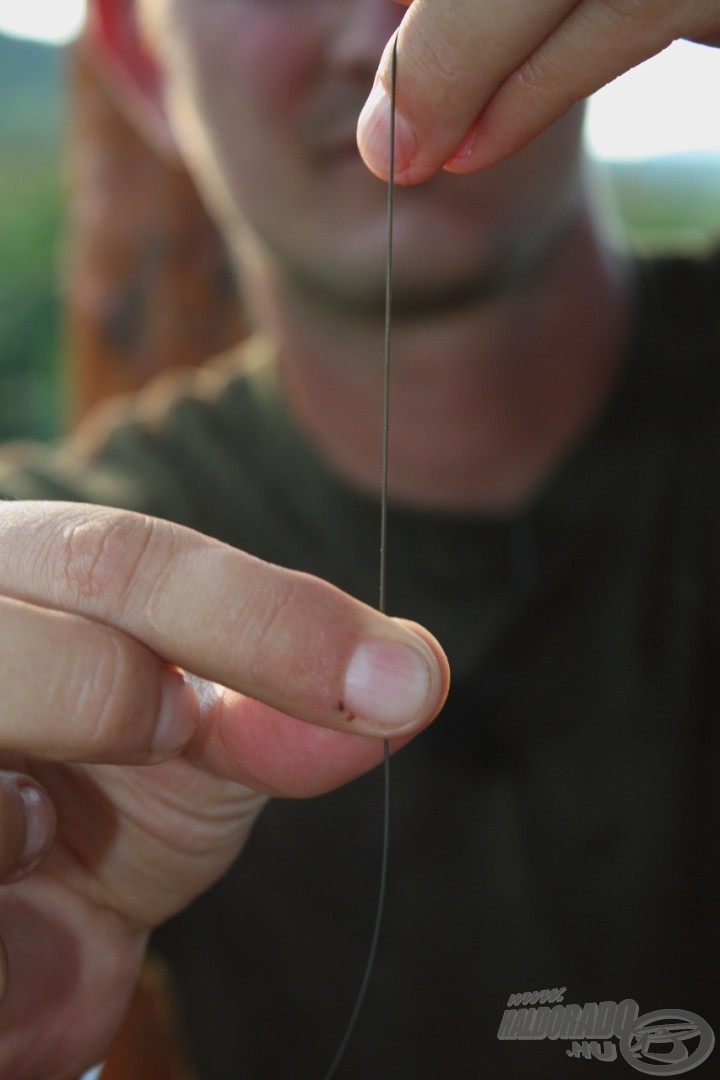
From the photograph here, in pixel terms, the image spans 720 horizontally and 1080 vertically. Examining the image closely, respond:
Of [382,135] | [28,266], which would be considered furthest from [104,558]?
[28,266]

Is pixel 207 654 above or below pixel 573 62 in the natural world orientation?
below

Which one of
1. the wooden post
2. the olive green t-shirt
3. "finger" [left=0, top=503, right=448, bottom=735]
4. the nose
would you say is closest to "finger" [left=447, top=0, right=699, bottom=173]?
"finger" [left=0, top=503, right=448, bottom=735]

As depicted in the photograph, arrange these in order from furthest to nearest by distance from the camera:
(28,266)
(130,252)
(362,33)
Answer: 1. (28,266)
2. (130,252)
3. (362,33)

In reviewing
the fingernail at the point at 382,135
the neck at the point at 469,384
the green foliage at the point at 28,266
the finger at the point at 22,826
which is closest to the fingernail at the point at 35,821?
the finger at the point at 22,826

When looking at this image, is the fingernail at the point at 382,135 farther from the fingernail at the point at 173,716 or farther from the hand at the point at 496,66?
the fingernail at the point at 173,716

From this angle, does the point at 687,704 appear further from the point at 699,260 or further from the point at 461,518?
the point at 699,260

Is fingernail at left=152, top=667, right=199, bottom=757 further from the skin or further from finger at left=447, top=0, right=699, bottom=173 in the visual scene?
finger at left=447, top=0, right=699, bottom=173

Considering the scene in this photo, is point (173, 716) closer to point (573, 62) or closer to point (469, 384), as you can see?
point (573, 62)

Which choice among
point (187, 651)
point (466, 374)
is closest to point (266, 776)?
point (187, 651)
